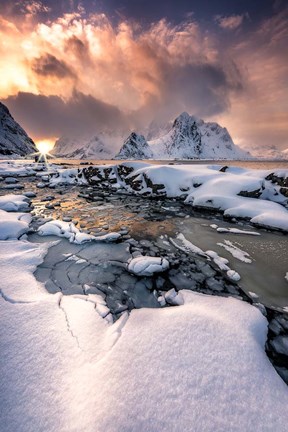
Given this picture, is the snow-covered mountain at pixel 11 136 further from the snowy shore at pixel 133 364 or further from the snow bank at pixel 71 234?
the snowy shore at pixel 133 364

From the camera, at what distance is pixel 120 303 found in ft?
12.0

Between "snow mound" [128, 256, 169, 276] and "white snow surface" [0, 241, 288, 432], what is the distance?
142 centimetres

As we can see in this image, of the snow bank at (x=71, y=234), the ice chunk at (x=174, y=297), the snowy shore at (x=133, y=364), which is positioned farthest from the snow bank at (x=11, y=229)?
the ice chunk at (x=174, y=297)

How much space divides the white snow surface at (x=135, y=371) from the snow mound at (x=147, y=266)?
142cm

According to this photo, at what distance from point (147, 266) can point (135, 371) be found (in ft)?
8.78

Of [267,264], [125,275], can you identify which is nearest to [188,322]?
[125,275]

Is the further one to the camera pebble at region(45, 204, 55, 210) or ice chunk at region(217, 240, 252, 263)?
pebble at region(45, 204, 55, 210)

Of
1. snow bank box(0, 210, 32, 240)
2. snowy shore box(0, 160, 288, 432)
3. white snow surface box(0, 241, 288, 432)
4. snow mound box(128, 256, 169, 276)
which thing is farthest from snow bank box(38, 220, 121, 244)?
white snow surface box(0, 241, 288, 432)

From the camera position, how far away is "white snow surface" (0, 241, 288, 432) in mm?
1688

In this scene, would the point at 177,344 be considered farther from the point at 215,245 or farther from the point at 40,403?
the point at 215,245

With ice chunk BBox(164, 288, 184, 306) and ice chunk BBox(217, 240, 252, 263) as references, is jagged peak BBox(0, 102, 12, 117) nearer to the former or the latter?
ice chunk BBox(217, 240, 252, 263)

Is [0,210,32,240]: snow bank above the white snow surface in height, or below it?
above

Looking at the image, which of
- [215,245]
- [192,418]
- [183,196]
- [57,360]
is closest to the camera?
[192,418]

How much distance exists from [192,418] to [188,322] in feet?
3.79
